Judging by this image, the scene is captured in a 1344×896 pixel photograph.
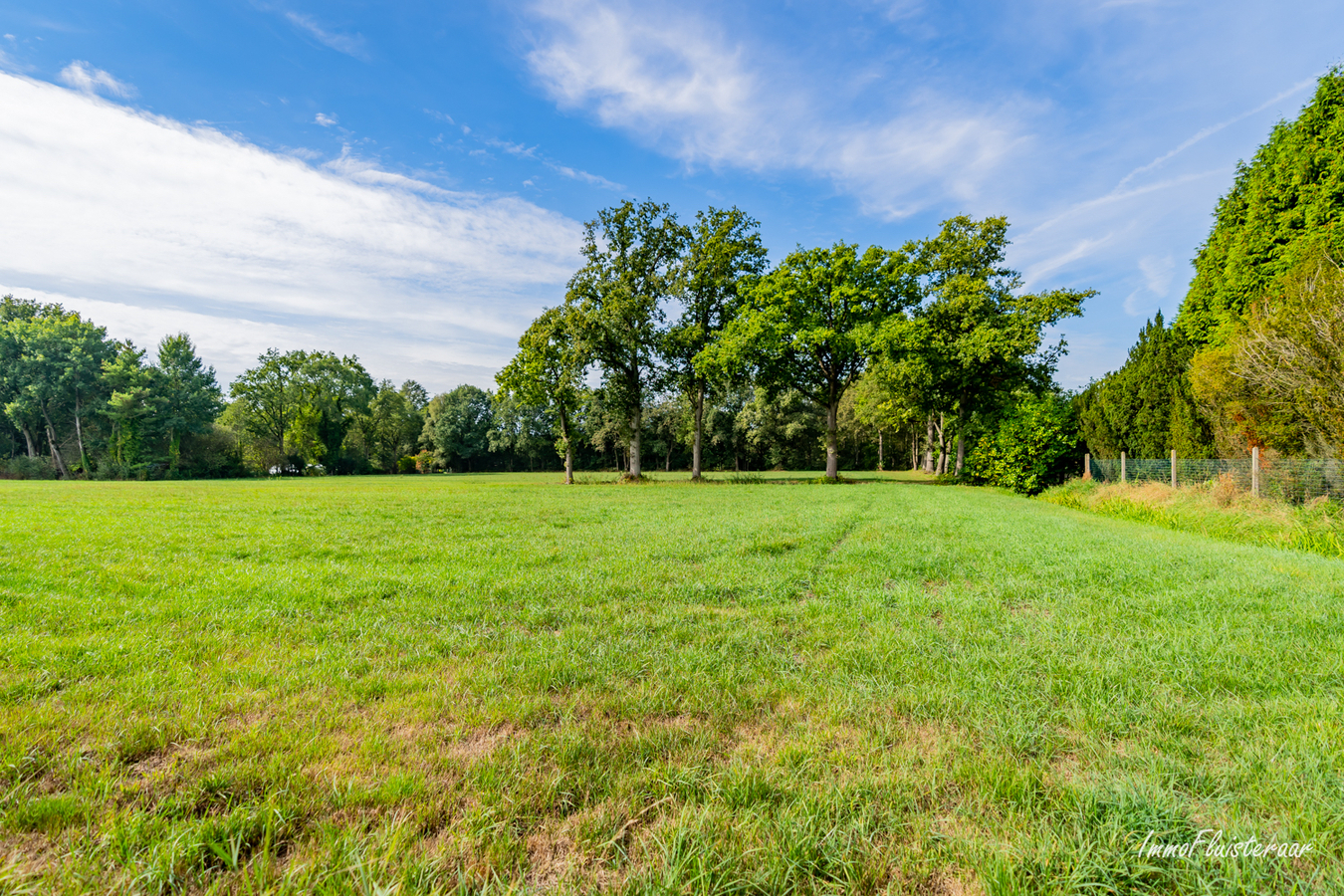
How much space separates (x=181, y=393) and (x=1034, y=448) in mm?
67600

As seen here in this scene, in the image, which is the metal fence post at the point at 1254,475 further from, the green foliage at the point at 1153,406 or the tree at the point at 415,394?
the tree at the point at 415,394

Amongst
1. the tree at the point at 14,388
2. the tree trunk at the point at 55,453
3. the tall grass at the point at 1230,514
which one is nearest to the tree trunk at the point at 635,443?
the tall grass at the point at 1230,514

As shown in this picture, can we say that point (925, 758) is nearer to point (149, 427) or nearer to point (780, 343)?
point (780, 343)

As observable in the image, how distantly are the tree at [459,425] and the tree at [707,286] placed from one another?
43.2 meters

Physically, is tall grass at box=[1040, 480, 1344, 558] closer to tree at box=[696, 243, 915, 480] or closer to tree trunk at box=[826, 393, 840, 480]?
tree trunk at box=[826, 393, 840, 480]

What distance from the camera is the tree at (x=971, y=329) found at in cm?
2766

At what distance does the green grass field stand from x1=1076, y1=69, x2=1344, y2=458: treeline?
11.6 meters

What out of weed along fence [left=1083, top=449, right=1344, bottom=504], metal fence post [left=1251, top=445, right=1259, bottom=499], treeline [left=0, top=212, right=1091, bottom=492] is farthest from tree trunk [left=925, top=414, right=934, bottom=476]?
metal fence post [left=1251, top=445, right=1259, bottom=499]

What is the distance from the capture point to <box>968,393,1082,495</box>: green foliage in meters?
23.5

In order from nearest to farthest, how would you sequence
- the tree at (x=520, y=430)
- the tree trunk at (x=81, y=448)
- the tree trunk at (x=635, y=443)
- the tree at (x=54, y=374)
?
the tree trunk at (x=635, y=443)
the tree at (x=54, y=374)
the tree trunk at (x=81, y=448)
the tree at (x=520, y=430)

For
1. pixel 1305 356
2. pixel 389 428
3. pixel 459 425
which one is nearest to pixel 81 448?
pixel 389 428

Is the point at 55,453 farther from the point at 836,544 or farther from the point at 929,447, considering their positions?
the point at 929,447

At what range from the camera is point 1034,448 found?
23656 millimetres

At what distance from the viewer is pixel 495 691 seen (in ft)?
10.1
